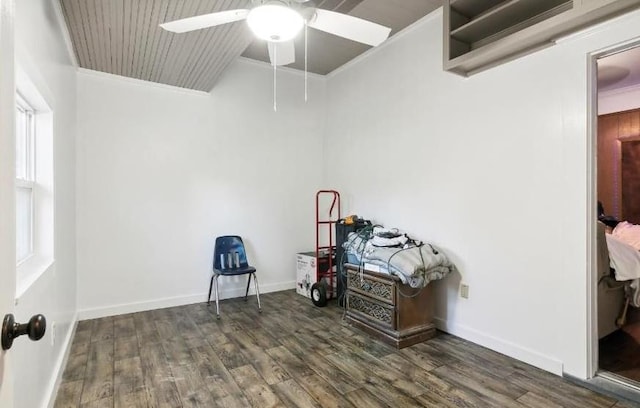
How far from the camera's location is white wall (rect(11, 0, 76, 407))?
4.79 ft

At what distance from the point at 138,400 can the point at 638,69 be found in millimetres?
5382

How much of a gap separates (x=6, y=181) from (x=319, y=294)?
129 inches

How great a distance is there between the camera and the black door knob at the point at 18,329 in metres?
0.68

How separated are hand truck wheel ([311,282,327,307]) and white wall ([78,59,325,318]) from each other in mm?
810

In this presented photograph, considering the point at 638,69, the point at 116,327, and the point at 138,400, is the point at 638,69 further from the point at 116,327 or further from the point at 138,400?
the point at 116,327

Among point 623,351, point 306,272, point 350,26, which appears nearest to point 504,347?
point 623,351

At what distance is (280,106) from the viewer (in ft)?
14.7

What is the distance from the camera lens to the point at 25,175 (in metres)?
1.98

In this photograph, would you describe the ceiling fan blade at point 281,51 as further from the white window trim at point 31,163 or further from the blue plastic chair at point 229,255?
the blue plastic chair at point 229,255

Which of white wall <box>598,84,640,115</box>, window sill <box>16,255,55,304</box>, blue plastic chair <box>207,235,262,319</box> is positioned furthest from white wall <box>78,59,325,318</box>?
white wall <box>598,84,640,115</box>

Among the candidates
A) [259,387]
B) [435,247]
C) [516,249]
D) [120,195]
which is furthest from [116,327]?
[516,249]

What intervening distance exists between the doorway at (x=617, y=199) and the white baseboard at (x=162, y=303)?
330 centimetres

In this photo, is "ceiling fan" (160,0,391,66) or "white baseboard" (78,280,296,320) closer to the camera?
"ceiling fan" (160,0,391,66)

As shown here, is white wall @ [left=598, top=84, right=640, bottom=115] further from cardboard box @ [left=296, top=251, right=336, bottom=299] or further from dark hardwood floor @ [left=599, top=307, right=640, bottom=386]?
cardboard box @ [left=296, top=251, right=336, bottom=299]
